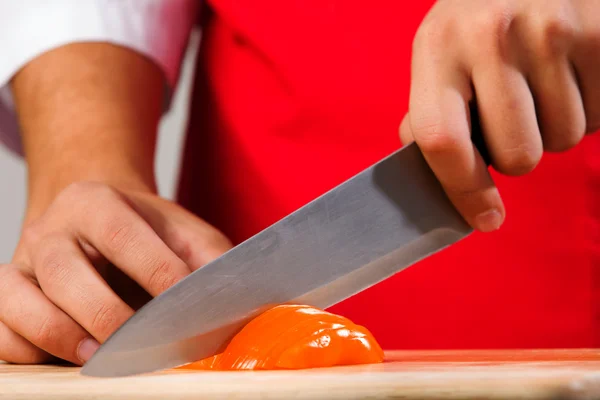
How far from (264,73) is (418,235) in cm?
70

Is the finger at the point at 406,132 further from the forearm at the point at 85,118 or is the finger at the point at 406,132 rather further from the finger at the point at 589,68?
the forearm at the point at 85,118

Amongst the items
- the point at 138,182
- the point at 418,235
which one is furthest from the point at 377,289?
the point at 138,182

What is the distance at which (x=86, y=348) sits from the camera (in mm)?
1026

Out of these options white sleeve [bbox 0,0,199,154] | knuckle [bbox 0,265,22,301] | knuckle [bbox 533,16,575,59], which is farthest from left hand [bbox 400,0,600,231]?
white sleeve [bbox 0,0,199,154]

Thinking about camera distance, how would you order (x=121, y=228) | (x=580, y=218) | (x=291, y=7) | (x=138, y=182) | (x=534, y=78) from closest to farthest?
(x=534, y=78) < (x=121, y=228) < (x=138, y=182) < (x=580, y=218) < (x=291, y=7)

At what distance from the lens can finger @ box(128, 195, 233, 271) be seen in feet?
3.84

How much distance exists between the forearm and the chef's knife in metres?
0.41

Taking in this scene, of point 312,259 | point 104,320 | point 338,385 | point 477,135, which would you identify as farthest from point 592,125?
point 104,320

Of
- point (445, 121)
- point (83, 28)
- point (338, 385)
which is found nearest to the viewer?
point (338, 385)

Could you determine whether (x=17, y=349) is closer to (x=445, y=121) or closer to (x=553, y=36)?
(x=445, y=121)

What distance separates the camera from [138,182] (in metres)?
1.32

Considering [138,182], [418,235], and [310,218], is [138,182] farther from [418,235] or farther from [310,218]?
[418,235]

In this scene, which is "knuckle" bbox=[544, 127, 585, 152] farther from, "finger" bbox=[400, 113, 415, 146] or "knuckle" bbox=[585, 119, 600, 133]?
"finger" bbox=[400, 113, 415, 146]

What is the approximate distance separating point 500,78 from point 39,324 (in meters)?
0.72
